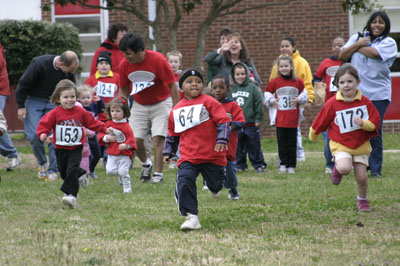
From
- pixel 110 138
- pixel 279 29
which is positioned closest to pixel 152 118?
pixel 110 138

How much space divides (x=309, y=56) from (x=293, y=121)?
22.8 ft

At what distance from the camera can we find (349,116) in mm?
6777

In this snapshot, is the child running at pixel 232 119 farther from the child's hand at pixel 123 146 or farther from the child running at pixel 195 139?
the child's hand at pixel 123 146

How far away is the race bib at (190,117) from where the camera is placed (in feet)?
21.2

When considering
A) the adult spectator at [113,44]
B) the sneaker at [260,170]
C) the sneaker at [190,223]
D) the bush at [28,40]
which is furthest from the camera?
the bush at [28,40]

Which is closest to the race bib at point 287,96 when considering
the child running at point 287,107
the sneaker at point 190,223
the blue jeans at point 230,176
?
the child running at point 287,107

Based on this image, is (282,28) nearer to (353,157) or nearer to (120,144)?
(120,144)

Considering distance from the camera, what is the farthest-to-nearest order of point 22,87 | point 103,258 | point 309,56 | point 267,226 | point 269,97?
point 309,56 → point 269,97 → point 22,87 → point 267,226 → point 103,258

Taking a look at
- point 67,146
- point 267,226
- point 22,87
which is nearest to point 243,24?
point 22,87

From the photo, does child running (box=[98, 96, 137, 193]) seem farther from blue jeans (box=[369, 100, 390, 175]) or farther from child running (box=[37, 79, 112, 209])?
blue jeans (box=[369, 100, 390, 175])

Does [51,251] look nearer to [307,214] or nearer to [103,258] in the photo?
Result: [103,258]

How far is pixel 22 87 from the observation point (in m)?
10.2

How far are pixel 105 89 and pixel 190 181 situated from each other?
16.9 ft

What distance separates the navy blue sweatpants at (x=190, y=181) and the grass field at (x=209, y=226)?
227 mm
